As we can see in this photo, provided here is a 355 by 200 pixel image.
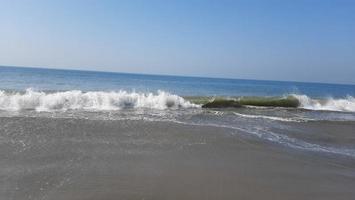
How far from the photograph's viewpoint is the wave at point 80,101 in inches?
703

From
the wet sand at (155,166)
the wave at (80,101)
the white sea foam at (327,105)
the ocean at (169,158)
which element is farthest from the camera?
the white sea foam at (327,105)

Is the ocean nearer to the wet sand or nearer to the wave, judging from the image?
the wet sand

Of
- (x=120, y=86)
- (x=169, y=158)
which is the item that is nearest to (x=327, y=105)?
(x=169, y=158)

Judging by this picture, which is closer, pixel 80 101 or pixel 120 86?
pixel 80 101

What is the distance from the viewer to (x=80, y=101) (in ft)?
65.6

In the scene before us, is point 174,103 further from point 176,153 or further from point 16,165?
point 16,165

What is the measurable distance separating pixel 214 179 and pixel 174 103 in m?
15.2

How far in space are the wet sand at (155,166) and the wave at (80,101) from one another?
5688mm

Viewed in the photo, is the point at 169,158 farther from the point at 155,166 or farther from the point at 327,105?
the point at 327,105

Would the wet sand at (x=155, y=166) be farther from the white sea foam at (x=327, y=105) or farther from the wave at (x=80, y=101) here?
the white sea foam at (x=327, y=105)

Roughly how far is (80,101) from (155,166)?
41.6 feet

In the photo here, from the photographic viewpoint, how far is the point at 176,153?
31.7ft

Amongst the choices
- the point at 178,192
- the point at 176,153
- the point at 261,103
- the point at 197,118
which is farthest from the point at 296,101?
the point at 178,192

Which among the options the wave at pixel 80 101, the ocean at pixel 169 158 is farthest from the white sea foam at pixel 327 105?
the ocean at pixel 169 158
